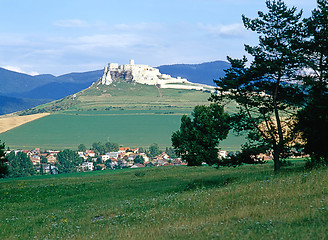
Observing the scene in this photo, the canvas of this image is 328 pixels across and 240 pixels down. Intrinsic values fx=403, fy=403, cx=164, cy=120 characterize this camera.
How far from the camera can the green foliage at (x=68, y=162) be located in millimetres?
131725

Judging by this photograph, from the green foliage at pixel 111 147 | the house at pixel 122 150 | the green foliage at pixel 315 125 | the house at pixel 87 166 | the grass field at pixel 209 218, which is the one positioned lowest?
the house at pixel 87 166

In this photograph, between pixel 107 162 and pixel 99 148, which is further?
pixel 99 148

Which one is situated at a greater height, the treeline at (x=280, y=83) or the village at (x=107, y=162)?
the treeline at (x=280, y=83)

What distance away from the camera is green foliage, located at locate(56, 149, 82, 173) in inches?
5186

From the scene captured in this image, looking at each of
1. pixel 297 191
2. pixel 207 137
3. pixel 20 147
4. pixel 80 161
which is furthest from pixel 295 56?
pixel 20 147

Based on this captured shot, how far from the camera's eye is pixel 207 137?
59.2 metres

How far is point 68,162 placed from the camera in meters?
133

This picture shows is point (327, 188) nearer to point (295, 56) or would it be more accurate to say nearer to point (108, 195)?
point (295, 56)

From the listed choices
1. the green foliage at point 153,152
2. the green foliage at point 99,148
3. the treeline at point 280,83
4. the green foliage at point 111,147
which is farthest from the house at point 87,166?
the treeline at point 280,83

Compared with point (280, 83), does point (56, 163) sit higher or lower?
lower

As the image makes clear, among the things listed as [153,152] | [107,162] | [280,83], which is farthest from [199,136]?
[153,152]

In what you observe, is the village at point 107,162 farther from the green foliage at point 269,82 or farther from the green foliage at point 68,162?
the green foliage at point 269,82

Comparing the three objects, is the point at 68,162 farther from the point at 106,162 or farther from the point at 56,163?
the point at 106,162

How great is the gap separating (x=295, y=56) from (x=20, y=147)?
182 m
